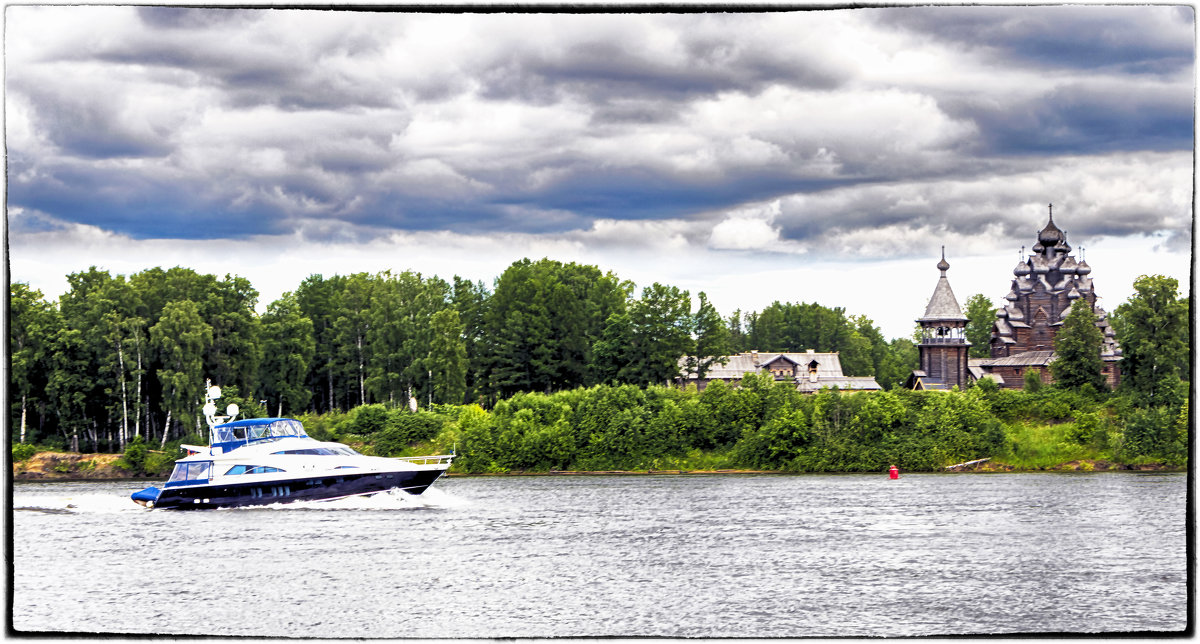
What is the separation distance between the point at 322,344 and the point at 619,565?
186 ft

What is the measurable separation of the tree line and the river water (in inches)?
764

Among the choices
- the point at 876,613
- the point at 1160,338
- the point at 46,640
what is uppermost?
the point at 1160,338

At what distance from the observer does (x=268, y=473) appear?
4281 centimetres

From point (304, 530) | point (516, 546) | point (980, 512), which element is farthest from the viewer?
point (980, 512)

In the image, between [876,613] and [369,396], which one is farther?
[369,396]

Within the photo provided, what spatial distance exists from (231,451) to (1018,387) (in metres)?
61.2

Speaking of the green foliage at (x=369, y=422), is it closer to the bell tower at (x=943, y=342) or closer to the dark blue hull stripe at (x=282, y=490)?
the dark blue hull stripe at (x=282, y=490)

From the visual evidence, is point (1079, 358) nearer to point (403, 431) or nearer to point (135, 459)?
point (403, 431)

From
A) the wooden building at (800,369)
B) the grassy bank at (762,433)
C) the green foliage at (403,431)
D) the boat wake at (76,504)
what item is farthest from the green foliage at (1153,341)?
the boat wake at (76,504)

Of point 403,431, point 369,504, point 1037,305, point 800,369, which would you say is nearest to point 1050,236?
point 1037,305

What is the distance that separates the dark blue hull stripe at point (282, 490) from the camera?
42844 mm

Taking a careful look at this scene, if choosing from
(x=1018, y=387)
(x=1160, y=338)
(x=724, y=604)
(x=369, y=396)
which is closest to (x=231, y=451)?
(x=724, y=604)

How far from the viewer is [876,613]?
22.9 m

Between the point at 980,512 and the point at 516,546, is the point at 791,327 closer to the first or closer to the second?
the point at 980,512
